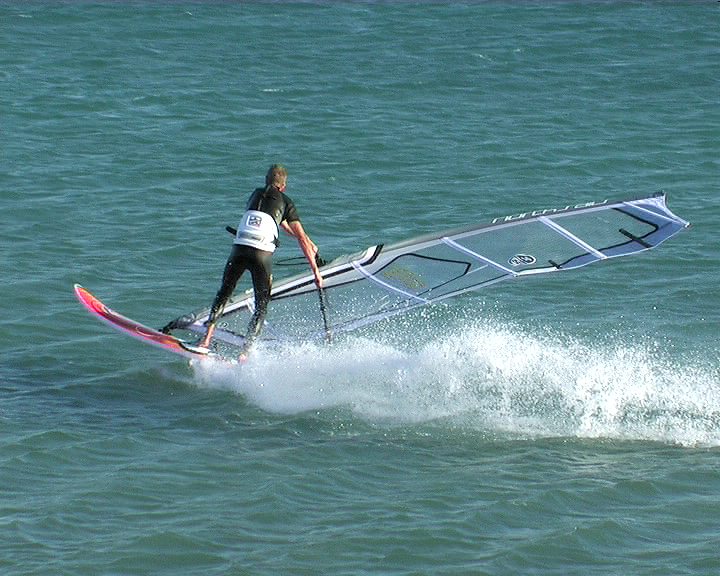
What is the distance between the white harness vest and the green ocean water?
117cm

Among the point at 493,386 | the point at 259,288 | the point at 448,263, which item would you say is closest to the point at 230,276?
the point at 259,288

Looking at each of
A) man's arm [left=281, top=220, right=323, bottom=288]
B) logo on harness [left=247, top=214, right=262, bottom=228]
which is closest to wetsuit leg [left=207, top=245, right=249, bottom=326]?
logo on harness [left=247, top=214, right=262, bottom=228]

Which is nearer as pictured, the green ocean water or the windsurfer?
the green ocean water

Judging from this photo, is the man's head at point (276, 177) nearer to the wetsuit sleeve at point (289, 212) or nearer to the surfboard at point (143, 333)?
the wetsuit sleeve at point (289, 212)

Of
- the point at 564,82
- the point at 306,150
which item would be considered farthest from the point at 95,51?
the point at 564,82

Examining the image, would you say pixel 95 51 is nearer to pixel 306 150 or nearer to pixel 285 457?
pixel 306 150

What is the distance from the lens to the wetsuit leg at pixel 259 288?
35.7 feet

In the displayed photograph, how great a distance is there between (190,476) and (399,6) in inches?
809

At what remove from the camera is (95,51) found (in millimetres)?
24656

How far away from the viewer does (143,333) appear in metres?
11.5

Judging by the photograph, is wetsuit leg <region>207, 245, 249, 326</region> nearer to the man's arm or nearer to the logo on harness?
the logo on harness

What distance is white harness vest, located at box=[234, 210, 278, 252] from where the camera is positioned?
10766 mm

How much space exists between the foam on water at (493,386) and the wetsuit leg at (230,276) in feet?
1.75

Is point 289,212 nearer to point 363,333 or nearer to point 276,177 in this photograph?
point 276,177
